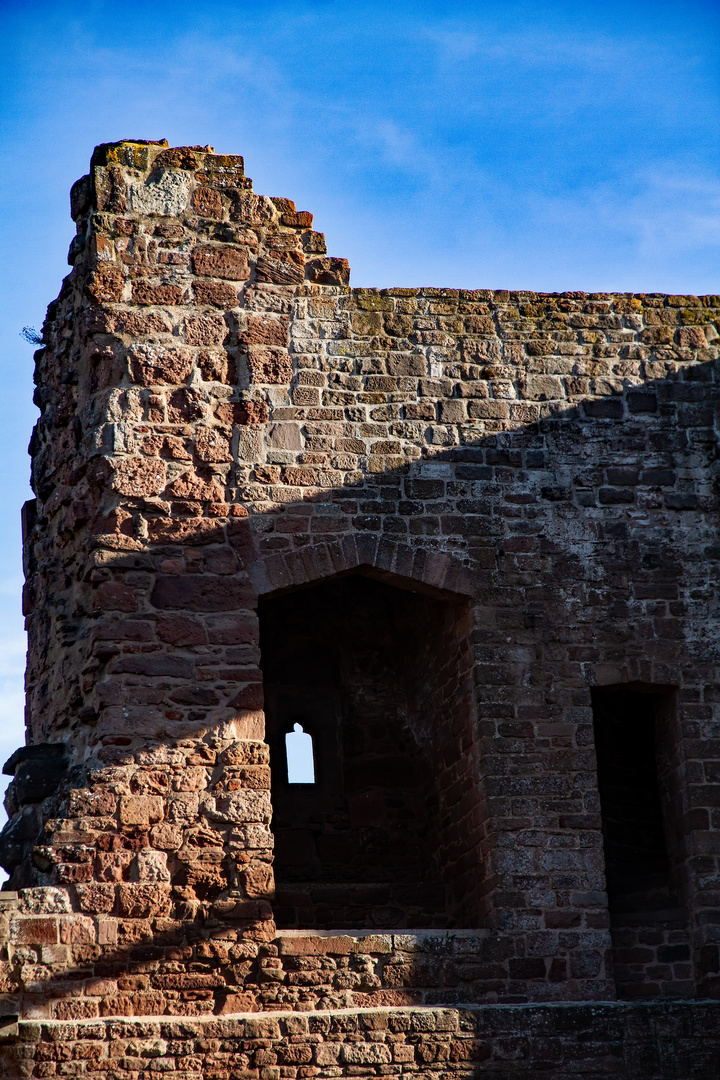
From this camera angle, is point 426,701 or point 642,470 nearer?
point 642,470

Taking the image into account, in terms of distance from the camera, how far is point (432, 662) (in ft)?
29.5

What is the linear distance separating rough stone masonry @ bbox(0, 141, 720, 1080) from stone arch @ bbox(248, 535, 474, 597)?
2 centimetres

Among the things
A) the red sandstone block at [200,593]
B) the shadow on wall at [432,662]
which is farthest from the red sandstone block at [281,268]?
the red sandstone block at [200,593]

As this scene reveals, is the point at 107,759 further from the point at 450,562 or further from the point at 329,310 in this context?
the point at 329,310

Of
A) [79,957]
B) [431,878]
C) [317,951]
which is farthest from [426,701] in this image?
[79,957]

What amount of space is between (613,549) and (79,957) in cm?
406

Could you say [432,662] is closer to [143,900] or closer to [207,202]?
[143,900]

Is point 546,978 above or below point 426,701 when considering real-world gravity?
below

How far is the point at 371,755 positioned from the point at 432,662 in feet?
3.57

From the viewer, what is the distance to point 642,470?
858 cm

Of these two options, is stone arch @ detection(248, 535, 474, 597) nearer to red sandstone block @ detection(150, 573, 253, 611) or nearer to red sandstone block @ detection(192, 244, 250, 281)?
red sandstone block @ detection(150, 573, 253, 611)

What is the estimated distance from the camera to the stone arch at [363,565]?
7.80m

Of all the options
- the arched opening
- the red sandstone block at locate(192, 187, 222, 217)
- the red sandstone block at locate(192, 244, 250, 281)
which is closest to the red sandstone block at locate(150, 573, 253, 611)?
the arched opening

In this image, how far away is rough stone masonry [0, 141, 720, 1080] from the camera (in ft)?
23.1
